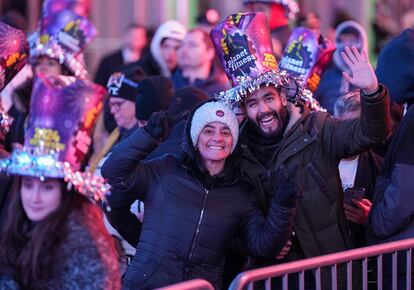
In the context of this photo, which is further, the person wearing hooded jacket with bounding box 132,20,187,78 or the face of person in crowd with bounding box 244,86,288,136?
the person wearing hooded jacket with bounding box 132,20,187,78

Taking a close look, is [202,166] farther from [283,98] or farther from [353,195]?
[353,195]

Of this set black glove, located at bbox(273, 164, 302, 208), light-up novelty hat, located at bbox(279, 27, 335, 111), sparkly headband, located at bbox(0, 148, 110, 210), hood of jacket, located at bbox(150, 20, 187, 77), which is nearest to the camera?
sparkly headband, located at bbox(0, 148, 110, 210)

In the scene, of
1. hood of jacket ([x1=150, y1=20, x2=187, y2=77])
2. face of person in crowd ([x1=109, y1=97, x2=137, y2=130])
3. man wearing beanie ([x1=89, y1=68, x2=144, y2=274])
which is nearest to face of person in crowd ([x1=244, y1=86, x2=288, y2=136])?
man wearing beanie ([x1=89, y1=68, x2=144, y2=274])

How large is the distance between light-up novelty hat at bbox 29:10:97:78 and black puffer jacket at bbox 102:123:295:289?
2.88 meters

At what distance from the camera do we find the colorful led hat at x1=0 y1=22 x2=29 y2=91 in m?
6.73

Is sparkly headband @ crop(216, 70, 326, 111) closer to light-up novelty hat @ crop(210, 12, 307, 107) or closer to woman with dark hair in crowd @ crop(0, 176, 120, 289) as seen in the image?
light-up novelty hat @ crop(210, 12, 307, 107)

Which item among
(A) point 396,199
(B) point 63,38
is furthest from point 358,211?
(B) point 63,38

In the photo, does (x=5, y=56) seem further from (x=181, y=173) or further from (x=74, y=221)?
(x=74, y=221)

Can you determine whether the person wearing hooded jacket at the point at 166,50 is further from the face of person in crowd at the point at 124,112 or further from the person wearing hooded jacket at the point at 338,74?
the face of person in crowd at the point at 124,112

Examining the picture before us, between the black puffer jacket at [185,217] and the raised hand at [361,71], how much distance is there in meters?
0.81

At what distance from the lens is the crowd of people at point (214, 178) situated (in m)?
5.31

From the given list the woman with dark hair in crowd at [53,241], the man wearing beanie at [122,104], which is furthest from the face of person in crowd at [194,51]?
the woman with dark hair in crowd at [53,241]

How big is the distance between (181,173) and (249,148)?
1.61 feet

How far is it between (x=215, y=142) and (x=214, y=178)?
7.7 inches
